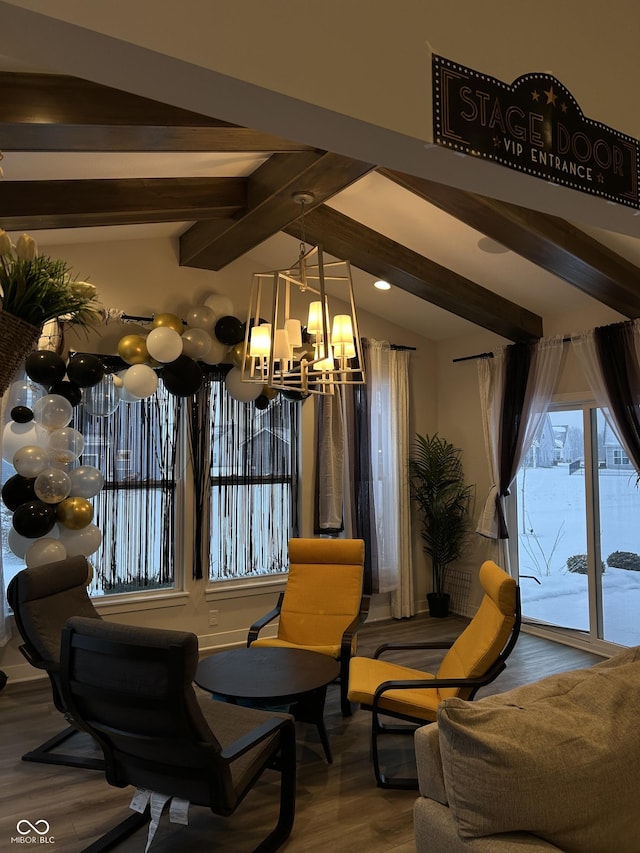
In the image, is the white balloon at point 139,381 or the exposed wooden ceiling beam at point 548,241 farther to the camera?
the white balloon at point 139,381

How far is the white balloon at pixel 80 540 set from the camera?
3816 mm

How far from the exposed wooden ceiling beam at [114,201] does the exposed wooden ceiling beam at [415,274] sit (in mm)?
754

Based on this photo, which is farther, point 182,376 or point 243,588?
point 243,588

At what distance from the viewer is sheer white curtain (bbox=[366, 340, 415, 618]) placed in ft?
19.2

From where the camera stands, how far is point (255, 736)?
232 cm

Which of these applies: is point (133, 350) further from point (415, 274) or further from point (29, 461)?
point (415, 274)

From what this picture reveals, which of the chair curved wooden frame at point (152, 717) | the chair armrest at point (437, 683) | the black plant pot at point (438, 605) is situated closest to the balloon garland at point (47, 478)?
the chair curved wooden frame at point (152, 717)

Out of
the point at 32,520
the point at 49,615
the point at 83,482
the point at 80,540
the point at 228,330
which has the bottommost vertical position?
the point at 49,615

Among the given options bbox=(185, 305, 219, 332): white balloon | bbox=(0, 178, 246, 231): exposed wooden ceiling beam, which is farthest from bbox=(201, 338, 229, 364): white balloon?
bbox=(0, 178, 246, 231): exposed wooden ceiling beam

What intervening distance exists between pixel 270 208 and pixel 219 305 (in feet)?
3.80

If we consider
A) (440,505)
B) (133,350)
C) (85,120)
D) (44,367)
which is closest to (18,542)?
(44,367)

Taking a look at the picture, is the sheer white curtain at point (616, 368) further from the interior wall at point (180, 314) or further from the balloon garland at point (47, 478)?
the balloon garland at point (47, 478)

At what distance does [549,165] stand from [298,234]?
3054mm

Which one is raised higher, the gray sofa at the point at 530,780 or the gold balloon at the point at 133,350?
the gold balloon at the point at 133,350
